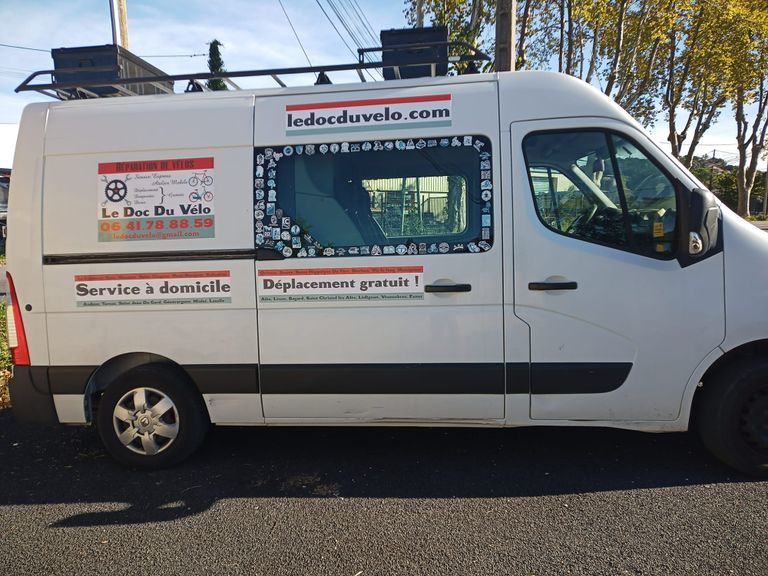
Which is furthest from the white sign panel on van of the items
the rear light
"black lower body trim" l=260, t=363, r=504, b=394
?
the rear light

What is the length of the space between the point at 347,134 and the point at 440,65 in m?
0.86

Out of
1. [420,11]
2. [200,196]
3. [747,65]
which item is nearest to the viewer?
[200,196]

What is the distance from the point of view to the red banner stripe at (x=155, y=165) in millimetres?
3488

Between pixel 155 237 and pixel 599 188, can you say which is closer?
pixel 599 188

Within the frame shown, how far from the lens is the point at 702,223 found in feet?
10.2

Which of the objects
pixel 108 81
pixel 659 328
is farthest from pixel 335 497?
pixel 108 81

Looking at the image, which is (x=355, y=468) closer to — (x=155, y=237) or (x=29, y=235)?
(x=155, y=237)

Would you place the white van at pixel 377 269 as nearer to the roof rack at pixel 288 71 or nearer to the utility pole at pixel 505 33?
the roof rack at pixel 288 71

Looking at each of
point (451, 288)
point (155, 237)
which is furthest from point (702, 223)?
point (155, 237)

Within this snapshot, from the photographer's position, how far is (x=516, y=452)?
3766mm

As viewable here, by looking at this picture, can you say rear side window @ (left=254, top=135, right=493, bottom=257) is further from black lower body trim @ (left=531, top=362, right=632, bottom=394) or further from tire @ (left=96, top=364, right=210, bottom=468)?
tire @ (left=96, top=364, right=210, bottom=468)

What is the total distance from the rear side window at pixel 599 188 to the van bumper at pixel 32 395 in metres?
3.42

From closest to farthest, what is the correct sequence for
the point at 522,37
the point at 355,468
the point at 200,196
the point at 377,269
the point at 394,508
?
1. the point at 394,508
2. the point at 377,269
3. the point at 200,196
4. the point at 355,468
5. the point at 522,37

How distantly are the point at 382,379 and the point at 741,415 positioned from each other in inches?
85.2
